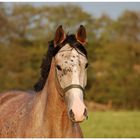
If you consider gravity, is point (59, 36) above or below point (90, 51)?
below

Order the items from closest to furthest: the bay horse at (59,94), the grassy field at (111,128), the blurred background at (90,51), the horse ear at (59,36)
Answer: the bay horse at (59,94), the horse ear at (59,36), the grassy field at (111,128), the blurred background at (90,51)

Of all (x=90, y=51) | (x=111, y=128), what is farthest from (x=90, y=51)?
(x=111, y=128)

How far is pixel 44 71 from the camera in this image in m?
5.00

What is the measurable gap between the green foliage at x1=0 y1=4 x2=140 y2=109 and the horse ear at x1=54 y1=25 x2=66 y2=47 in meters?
31.1

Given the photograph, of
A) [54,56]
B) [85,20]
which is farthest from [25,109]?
[85,20]

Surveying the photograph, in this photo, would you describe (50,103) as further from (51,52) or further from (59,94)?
(51,52)

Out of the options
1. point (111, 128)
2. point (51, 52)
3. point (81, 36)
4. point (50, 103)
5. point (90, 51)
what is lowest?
point (50, 103)

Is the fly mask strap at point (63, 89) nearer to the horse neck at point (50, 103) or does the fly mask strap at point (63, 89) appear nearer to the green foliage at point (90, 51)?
the horse neck at point (50, 103)

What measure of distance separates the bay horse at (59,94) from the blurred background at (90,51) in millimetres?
31047

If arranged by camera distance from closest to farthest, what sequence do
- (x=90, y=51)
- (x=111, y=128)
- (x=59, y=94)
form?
1. (x=59, y=94)
2. (x=111, y=128)
3. (x=90, y=51)

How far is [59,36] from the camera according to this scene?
183 inches

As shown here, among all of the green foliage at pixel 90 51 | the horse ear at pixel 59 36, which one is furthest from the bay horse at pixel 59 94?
the green foliage at pixel 90 51

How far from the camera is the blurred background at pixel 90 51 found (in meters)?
37.0

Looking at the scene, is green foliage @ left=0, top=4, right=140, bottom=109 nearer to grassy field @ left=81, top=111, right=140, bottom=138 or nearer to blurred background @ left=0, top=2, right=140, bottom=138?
blurred background @ left=0, top=2, right=140, bottom=138
